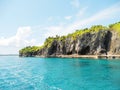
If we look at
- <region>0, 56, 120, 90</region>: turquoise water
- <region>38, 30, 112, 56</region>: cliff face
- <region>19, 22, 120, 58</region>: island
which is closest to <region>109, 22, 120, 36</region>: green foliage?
<region>19, 22, 120, 58</region>: island

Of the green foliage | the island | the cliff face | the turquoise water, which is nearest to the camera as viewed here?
the turquoise water

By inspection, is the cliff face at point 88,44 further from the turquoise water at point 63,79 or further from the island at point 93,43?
the turquoise water at point 63,79

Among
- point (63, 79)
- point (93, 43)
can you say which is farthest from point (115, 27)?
point (63, 79)

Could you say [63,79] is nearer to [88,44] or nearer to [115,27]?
[88,44]

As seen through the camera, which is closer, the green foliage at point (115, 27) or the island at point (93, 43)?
the island at point (93, 43)

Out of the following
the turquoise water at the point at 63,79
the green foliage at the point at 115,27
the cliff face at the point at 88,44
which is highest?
the green foliage at the point at 115,27

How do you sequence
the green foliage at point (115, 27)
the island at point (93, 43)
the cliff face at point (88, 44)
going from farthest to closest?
the cliff face at point (88, 44), the green foliage at point (115, 27), the island at point (93, 43)

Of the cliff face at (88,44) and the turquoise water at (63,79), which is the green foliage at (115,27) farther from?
the turquoise water at (63,79)

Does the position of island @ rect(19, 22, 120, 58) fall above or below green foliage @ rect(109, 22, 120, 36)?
below

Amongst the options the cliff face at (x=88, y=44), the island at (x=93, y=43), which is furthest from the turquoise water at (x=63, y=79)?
the cliff face at (x=88, y=44)

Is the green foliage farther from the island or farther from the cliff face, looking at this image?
the cliff face

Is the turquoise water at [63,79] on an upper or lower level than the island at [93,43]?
lower

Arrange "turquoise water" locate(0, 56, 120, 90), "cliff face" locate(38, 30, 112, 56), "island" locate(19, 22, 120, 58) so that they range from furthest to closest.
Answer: "cliff face" locate(38, 30, 112, 56), "island" locate(19, 22, 120, 58), "turquoise water" locate(0, 56, 120, 90)

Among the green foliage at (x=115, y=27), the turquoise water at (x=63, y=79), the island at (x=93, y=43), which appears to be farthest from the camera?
the green foliage at (x=115, y=27)
